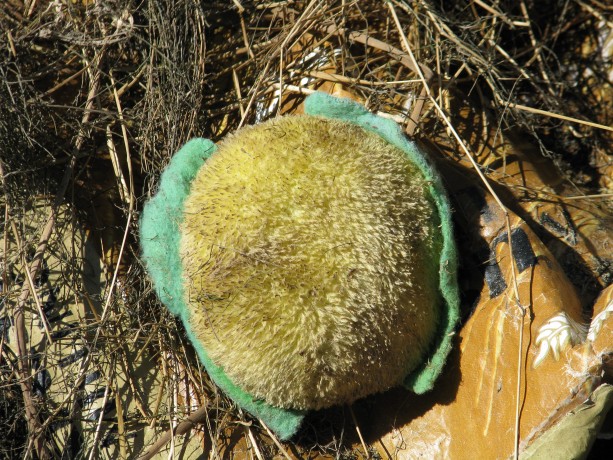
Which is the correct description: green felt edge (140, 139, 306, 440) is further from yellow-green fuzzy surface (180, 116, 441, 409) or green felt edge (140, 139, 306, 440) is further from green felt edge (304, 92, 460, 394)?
green felt edge (304, 92, 460, 394)

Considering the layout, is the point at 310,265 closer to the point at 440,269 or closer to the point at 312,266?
the point at 312,266

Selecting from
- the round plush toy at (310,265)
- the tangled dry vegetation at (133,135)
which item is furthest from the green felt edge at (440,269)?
the tangled dry vegetation at (133,135)

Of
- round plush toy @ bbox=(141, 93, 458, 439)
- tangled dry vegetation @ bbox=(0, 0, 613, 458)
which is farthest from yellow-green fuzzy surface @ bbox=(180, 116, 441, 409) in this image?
tangled dry vegetation @ bbox=(0, 0, 613, 458)

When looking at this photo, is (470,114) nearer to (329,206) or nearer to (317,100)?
(317,100)

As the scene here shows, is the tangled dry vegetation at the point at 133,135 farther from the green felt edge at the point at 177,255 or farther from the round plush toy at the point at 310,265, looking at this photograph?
the round plush toy at the point at 310,265

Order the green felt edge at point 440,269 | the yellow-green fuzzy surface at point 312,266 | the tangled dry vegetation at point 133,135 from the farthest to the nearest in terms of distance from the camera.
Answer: the tangled dry vegetation at point 133,135
the green felt edge at point 440,269
the yellow-green fuzzy surface at point 312,266

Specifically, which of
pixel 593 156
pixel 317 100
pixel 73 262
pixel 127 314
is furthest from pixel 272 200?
pixel 593 156

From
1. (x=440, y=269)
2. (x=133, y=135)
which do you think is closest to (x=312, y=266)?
(x=440, y=269)
